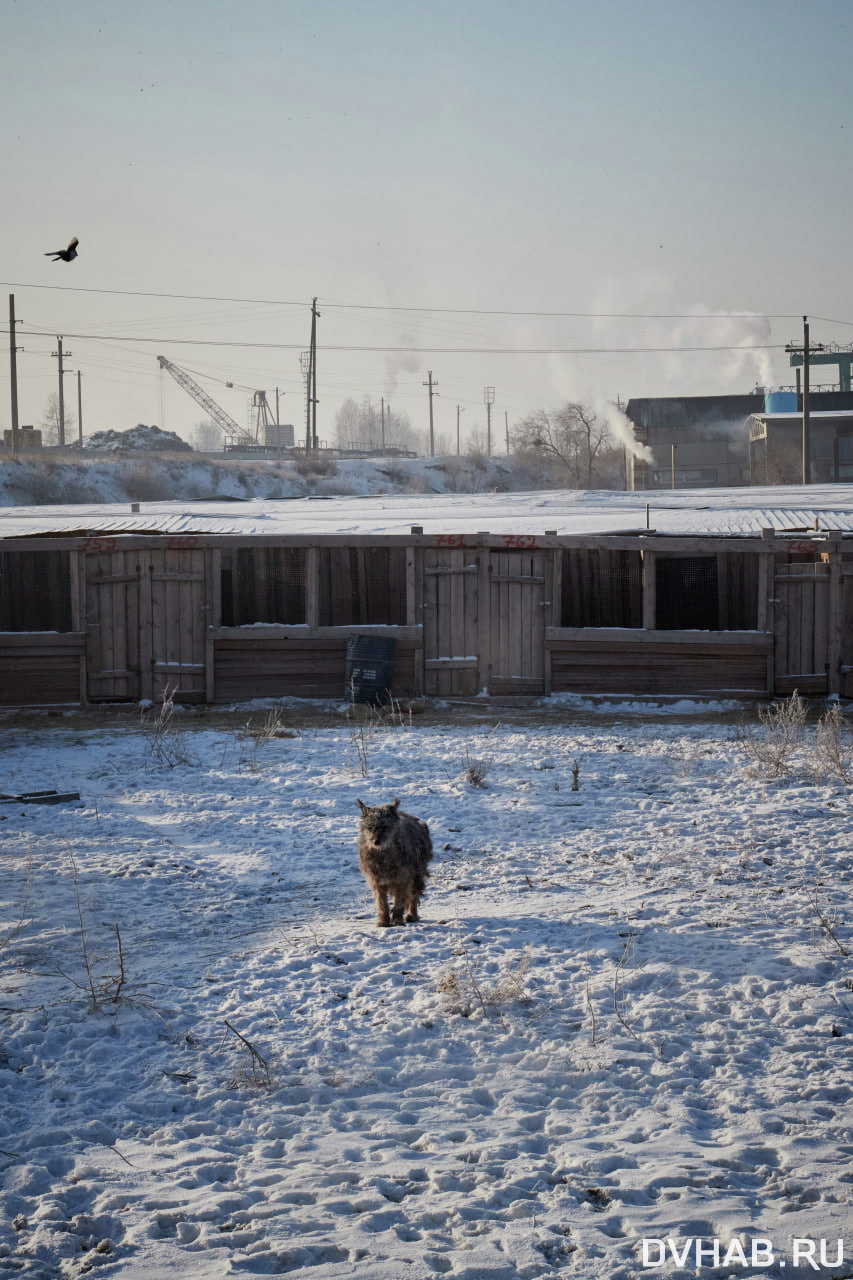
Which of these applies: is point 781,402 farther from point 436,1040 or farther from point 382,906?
point 436,1040

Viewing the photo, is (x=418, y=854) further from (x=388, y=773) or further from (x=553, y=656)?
(x=553, y=656)

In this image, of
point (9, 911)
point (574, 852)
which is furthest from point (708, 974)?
point (9, 911)

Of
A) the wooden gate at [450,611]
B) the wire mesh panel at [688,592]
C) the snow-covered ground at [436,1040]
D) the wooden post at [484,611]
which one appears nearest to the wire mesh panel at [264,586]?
the wooden gate at [450,611]

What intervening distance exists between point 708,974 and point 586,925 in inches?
38.0

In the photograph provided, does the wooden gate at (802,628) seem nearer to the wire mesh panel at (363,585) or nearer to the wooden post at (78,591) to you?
the wire mesh panel at (363,585)

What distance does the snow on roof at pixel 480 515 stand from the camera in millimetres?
15414

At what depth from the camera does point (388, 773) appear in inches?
398

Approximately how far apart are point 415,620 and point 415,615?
73 millimetres

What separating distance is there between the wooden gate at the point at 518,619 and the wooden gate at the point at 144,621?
13.5 ft

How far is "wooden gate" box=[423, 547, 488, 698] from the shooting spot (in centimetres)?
1440

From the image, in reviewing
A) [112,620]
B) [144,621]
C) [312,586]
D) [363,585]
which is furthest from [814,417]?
[112,620]

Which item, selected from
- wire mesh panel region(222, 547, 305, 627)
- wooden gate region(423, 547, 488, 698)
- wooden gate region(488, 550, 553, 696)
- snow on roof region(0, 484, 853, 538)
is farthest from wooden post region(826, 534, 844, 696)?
wire mesh panel region(222, 547, 305, 627)

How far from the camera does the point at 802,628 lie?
13969 mm

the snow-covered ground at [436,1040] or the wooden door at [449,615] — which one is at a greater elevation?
the wooden door at [449,615]
